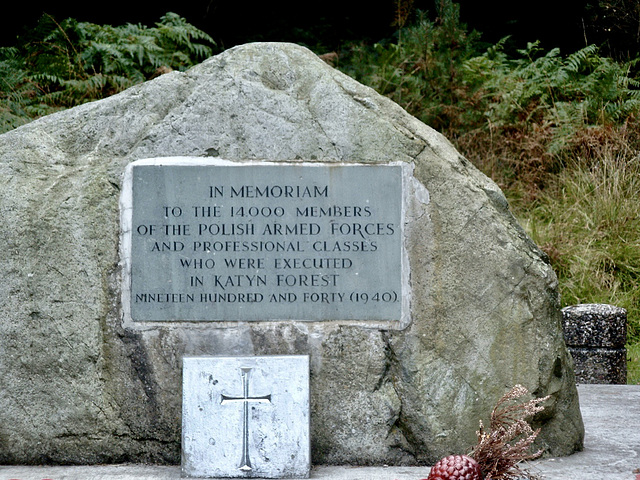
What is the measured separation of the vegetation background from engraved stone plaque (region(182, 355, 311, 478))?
355 cm

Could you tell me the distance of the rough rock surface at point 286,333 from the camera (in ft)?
11.1

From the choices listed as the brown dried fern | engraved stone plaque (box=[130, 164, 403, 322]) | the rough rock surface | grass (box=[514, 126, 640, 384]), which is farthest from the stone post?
engraved stone plaque (box=[130, 164, 403, 322])

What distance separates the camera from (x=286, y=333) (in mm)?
3406

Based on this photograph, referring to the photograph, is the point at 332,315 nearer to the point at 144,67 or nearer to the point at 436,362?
the point at 436,362

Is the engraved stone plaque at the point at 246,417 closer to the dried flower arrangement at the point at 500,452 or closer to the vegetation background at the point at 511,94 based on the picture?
the dried flower arrangement at the point at 500,452

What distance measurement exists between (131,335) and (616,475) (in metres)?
2.11

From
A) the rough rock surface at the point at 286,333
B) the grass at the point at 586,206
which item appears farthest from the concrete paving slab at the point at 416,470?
the grass at the point at 586,206

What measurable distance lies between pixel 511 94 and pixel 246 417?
20.0 feet

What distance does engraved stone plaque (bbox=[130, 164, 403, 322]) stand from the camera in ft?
11.3

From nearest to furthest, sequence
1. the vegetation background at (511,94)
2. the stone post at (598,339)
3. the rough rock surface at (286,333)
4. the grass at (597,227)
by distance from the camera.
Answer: the rough rock surface at (286,333)
the stone post at (598,339)
the grass at (597,227)
the vegetation background at (511,94)

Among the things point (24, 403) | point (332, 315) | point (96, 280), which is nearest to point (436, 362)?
point (332, 315)

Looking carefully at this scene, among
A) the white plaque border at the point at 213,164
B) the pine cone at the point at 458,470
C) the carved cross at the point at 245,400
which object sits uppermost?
the white plaque border at the point at 213,164

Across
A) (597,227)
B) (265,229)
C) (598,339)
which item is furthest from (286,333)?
(597,227)

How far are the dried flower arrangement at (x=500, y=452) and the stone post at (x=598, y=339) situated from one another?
7.38ft
